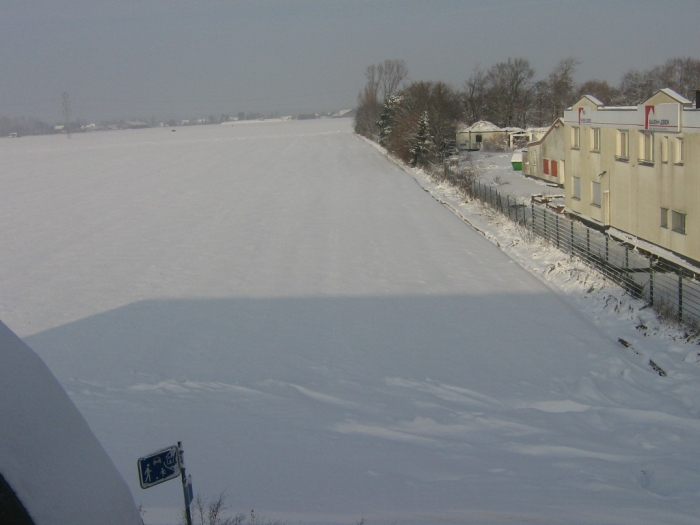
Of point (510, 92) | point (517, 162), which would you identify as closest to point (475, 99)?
point (510, 92)

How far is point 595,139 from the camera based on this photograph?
88.3 feet

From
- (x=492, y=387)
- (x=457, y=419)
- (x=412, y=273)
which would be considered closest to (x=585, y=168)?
(x=412, y=273)

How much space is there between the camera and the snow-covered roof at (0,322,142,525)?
11.2ft

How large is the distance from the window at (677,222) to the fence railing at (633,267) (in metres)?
0.97

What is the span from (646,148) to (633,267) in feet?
21.9

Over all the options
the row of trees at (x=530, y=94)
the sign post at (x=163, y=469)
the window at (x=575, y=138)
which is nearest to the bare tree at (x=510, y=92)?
the row of trees at (x=530, y=94)

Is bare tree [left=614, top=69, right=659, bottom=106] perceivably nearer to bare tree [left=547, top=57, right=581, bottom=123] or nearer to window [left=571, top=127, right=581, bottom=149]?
bare tree [left=547, top=57, right=581, bottom=123]

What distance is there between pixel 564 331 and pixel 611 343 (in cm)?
105

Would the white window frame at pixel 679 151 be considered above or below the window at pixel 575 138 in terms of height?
below

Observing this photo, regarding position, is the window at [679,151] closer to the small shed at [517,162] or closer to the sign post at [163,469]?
the sign post at [163,469]

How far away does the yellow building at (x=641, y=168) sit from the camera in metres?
19.7

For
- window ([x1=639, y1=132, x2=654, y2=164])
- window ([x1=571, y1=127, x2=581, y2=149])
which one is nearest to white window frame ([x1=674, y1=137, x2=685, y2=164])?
window ([x1=639, y1=132, x2=654, y2=164])

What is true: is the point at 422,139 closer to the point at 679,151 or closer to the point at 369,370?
the point at 679,151

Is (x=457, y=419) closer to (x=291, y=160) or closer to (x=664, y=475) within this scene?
Answer: (x=664, y=475)
